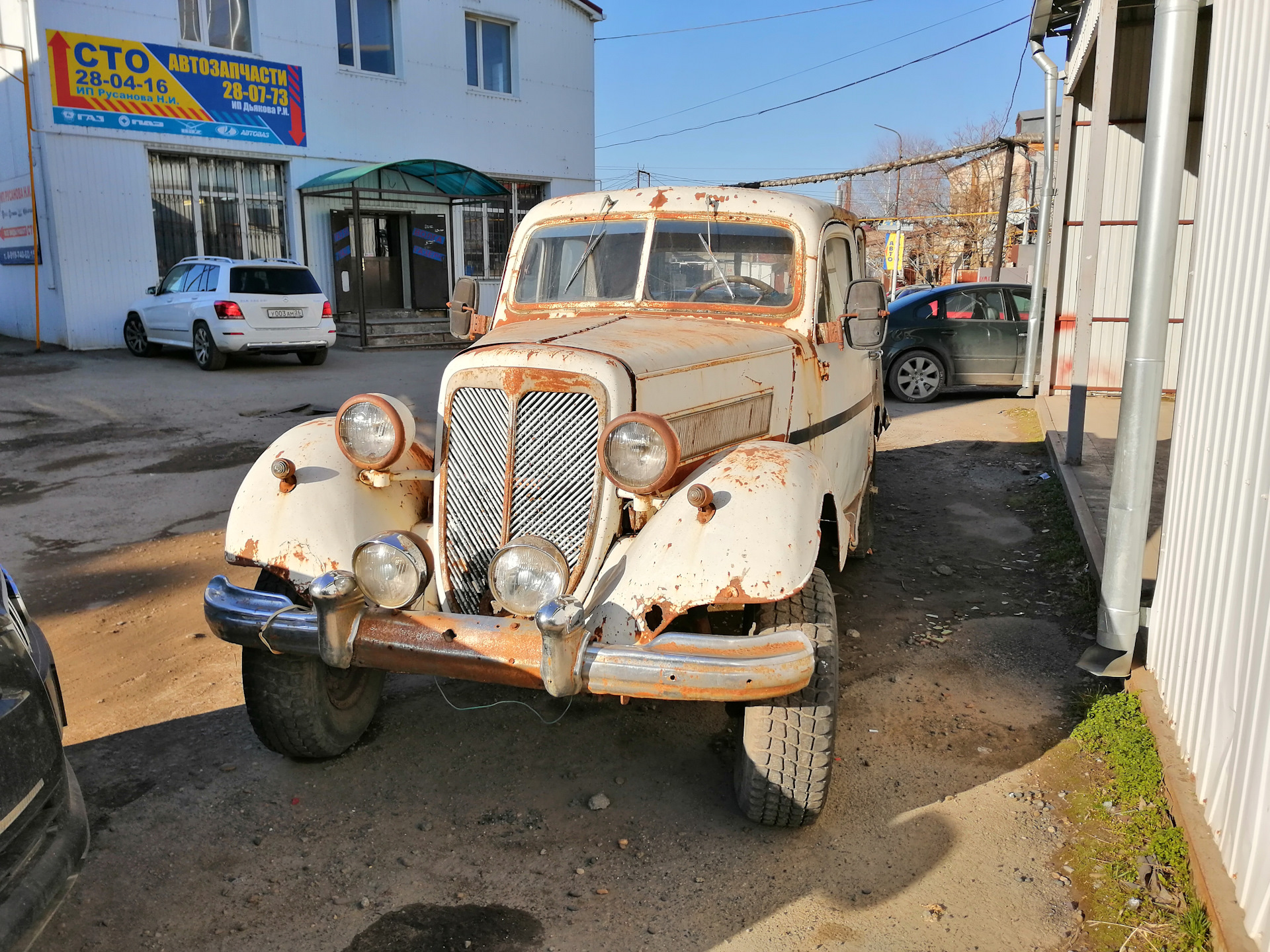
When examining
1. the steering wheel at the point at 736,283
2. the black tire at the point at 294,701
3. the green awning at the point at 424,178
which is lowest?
the black tire at the point at 294,701

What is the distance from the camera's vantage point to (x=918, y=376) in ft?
41.5

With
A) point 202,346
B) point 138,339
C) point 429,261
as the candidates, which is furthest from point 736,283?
point 429,261

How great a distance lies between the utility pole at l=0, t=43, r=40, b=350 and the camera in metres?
15.3

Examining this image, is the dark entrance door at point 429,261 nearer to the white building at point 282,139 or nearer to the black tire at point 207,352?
the white building at point 282,139

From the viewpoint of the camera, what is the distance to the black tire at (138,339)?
15734mm

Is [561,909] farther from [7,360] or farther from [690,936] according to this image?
[7,360]

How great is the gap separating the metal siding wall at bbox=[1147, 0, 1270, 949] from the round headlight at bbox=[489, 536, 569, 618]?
6.64 feet

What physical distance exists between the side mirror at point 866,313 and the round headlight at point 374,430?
214cm

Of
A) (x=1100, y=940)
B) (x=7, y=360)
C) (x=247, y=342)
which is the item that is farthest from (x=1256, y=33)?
(x=7, y=360)

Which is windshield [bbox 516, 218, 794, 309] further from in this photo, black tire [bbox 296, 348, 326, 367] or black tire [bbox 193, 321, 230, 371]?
black tire [bbox 296, 348, 326, 367]

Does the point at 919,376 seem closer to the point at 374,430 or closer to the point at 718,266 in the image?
the point at 718,266

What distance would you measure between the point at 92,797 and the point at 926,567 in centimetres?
459

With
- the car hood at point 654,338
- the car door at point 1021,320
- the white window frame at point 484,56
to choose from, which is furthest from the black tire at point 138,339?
the car hood at point 654,338

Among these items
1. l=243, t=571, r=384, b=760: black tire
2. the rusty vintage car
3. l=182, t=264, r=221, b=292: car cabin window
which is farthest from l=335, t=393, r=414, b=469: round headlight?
l=182, t=264, r=221, b=292: car cabin window
